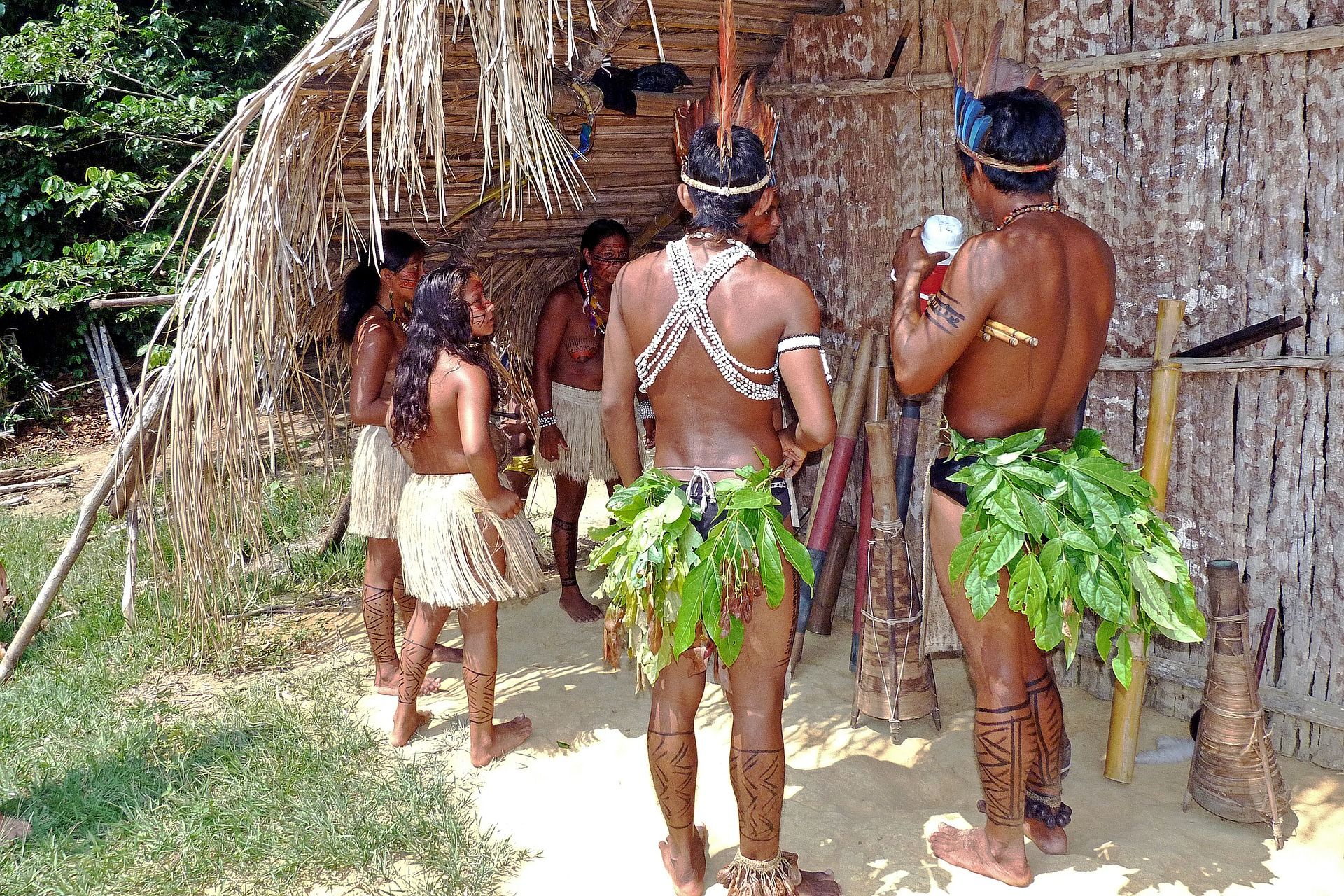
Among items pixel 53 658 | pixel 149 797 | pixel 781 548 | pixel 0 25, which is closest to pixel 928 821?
pixel 781 548

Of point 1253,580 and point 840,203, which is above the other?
point 840,203

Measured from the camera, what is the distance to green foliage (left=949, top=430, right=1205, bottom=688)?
8.43ft

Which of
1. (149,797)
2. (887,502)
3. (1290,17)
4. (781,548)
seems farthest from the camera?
(887,502)

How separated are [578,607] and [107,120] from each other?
6.37 m

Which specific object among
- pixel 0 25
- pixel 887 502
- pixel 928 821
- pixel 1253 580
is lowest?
pixel 928 821

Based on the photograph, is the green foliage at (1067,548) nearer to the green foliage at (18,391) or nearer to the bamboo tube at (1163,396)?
the bamboo tube at (1163,396)

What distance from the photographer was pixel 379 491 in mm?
3998

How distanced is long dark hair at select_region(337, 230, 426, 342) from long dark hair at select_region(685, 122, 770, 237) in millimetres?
1753

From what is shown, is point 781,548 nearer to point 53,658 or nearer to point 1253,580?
point 1253,580

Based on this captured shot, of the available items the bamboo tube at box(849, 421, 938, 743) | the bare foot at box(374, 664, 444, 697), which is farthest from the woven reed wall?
the bare foot at box(374, 664, 444, 697)

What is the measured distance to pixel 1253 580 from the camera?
335cm

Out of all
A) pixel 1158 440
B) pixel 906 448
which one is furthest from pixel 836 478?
pixel 1158 440

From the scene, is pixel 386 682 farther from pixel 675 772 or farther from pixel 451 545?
pixel 675 772

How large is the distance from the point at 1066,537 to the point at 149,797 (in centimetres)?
295
